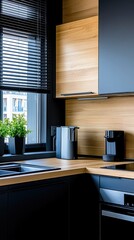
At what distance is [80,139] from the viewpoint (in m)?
3.18

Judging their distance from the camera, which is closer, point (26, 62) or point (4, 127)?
point (4, 127)

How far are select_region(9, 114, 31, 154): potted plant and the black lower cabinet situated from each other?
638mm

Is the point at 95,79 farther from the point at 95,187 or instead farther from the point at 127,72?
the point at 95,187

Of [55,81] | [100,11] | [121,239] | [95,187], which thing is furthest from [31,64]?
[121,239]

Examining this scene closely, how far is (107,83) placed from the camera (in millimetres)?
2662

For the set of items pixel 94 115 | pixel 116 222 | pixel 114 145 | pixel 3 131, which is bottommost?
pixel 116 222

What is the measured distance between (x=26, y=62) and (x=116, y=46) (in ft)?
2.56

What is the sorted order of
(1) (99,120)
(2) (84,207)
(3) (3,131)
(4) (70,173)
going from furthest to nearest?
(1) (99,120) < (3) (3,131) < (2) (84,207) < (4) (70,173)

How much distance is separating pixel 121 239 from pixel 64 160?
82cm

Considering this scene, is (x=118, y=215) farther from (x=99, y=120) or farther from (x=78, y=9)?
(x=78, y=9)

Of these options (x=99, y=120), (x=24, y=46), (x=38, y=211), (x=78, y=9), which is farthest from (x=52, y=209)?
(x=78, y=9)

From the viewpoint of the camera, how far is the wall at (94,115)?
286cm

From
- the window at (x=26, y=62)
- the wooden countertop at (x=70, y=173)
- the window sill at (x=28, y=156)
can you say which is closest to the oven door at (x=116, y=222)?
the wooden countertop at (x=70, y=173)

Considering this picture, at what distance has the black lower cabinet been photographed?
6.63 feet
